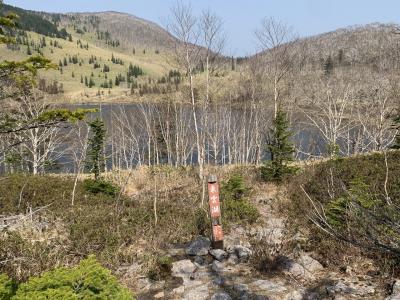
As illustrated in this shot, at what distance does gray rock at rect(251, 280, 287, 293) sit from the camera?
772cm

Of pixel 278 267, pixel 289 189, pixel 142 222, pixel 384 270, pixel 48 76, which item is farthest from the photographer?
pixel 48 76

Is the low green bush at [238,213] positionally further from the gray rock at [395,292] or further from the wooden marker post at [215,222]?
the gray rock at [395,292]

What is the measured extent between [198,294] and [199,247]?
251cm

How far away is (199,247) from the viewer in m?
10.3

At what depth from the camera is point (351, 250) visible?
344 inches

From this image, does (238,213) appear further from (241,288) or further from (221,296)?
(221,296)

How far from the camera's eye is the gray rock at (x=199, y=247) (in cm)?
1012

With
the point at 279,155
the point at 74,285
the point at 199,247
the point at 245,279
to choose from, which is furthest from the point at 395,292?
the point at 279,155

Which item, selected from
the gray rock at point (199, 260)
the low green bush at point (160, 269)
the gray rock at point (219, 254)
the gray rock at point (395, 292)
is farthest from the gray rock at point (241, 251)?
the gray rock at point (395, 292)

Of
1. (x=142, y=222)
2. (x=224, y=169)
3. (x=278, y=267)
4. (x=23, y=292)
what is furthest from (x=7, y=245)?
(x=224, y=169)

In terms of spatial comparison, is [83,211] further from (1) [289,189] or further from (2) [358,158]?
(2) [358,158]

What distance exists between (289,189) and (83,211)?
7628mm

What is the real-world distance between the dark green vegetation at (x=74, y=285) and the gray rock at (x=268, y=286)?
383 centimetres

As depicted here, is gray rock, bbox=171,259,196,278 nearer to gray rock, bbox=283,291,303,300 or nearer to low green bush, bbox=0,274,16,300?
gray rock, bbox=283,291,303,300
